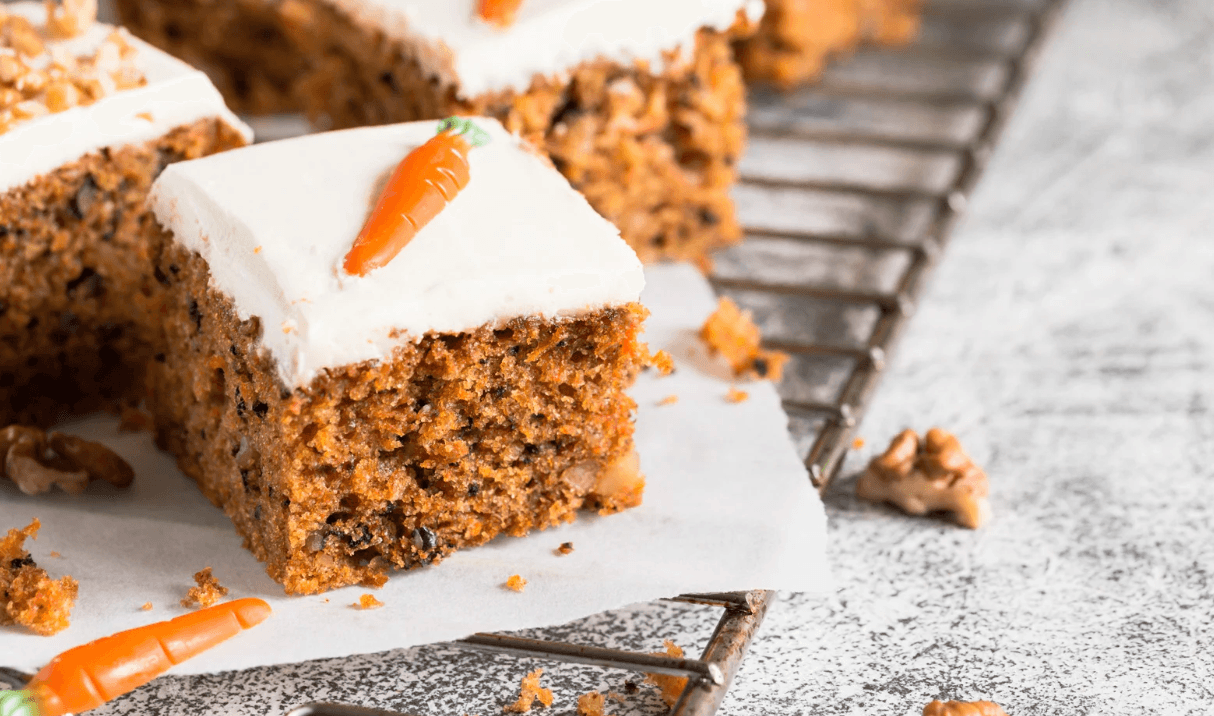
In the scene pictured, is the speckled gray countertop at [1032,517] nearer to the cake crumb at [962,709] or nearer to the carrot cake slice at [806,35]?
the cake crumb at [962,709]

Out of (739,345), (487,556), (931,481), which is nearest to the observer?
(487,556)

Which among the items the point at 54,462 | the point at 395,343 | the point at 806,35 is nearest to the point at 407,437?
the point at 395,343

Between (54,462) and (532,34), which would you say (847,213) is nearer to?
(532,34)

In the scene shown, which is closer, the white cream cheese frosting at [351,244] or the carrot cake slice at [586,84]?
the white cream cheese frosting at [351,244]

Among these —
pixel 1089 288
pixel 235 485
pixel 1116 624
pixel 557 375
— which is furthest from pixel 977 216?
pixel 235 485

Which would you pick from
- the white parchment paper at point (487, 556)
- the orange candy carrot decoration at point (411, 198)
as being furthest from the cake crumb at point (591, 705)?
the orange candy carrot decoration at point (411, 198)

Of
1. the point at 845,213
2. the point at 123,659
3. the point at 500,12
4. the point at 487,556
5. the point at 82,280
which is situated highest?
the point at 845,213

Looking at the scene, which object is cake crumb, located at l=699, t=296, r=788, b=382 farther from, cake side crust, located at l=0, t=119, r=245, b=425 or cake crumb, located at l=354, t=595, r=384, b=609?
cake side crust, located at l=0, t=119, r=245, b=425
